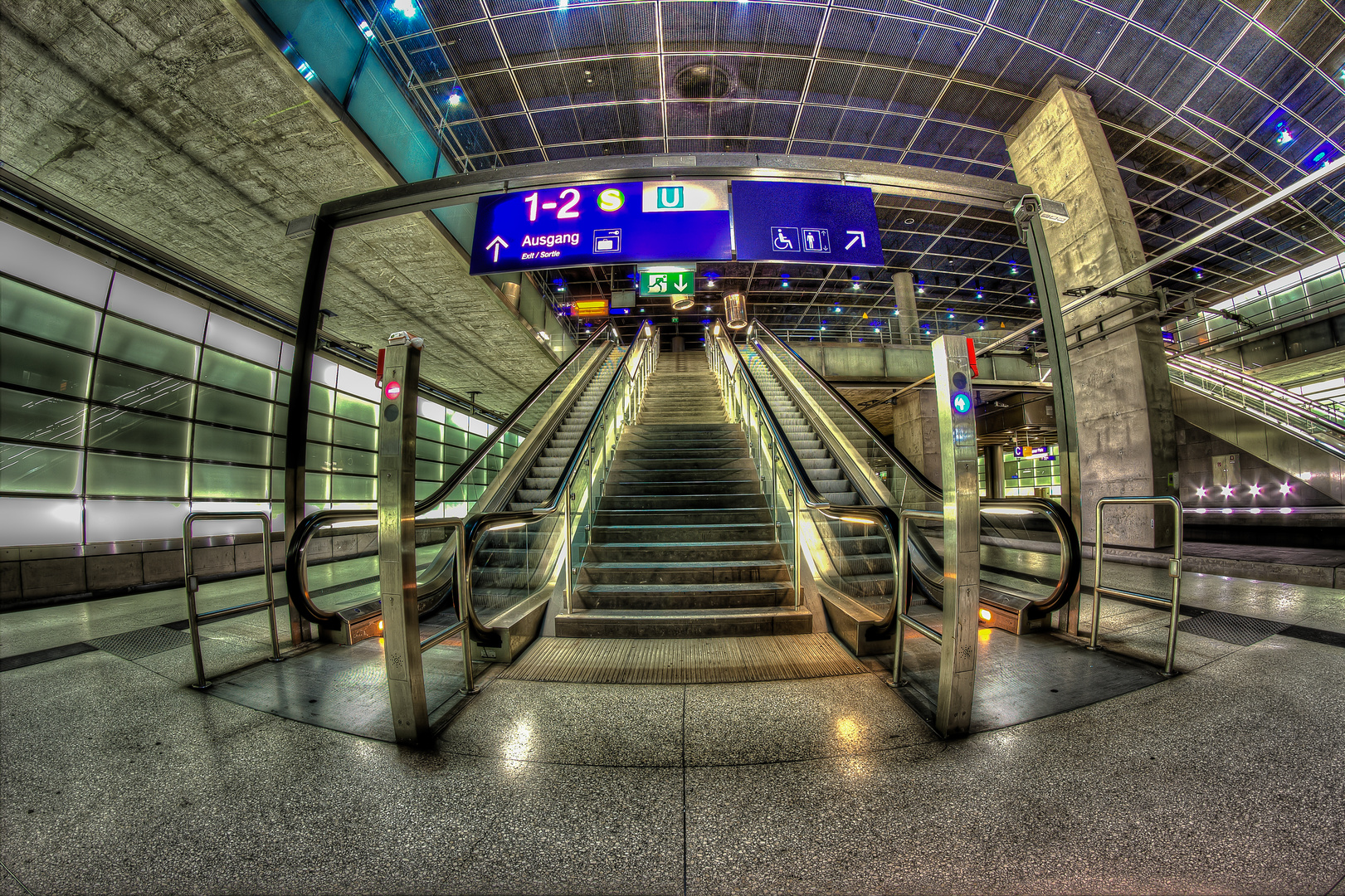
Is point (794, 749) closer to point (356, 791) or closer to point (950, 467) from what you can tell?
point (950, 467)

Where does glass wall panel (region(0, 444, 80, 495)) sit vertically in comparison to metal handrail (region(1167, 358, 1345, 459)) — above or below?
below

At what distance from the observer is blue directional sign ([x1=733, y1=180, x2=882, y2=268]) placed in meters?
5.15

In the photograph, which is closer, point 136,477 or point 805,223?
point 805,223

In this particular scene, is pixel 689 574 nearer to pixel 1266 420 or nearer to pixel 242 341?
pixel 242 341

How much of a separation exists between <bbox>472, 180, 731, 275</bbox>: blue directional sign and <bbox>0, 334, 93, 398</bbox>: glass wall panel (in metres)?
6.48

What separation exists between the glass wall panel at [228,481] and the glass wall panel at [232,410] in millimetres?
868

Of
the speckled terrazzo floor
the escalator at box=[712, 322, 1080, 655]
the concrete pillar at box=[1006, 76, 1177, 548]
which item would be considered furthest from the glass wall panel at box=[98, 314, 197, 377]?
the concrete pillar at box=[1006, 76, 1177, 548]

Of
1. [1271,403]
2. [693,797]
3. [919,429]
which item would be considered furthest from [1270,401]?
[693,797]

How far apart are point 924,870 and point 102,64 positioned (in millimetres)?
8215

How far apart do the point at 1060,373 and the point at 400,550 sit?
5546mm

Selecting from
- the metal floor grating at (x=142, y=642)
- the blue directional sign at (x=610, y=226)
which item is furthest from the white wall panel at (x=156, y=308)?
the blue directional sign at (x=610, y=226)

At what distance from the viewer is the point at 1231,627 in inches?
142

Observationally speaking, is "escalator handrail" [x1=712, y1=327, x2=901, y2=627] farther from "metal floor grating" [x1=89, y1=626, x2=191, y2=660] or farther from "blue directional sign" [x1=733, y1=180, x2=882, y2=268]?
"metal floor grating" [x1=89, y1=626, x2=191, y2=660]

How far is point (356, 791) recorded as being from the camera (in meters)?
1.85
